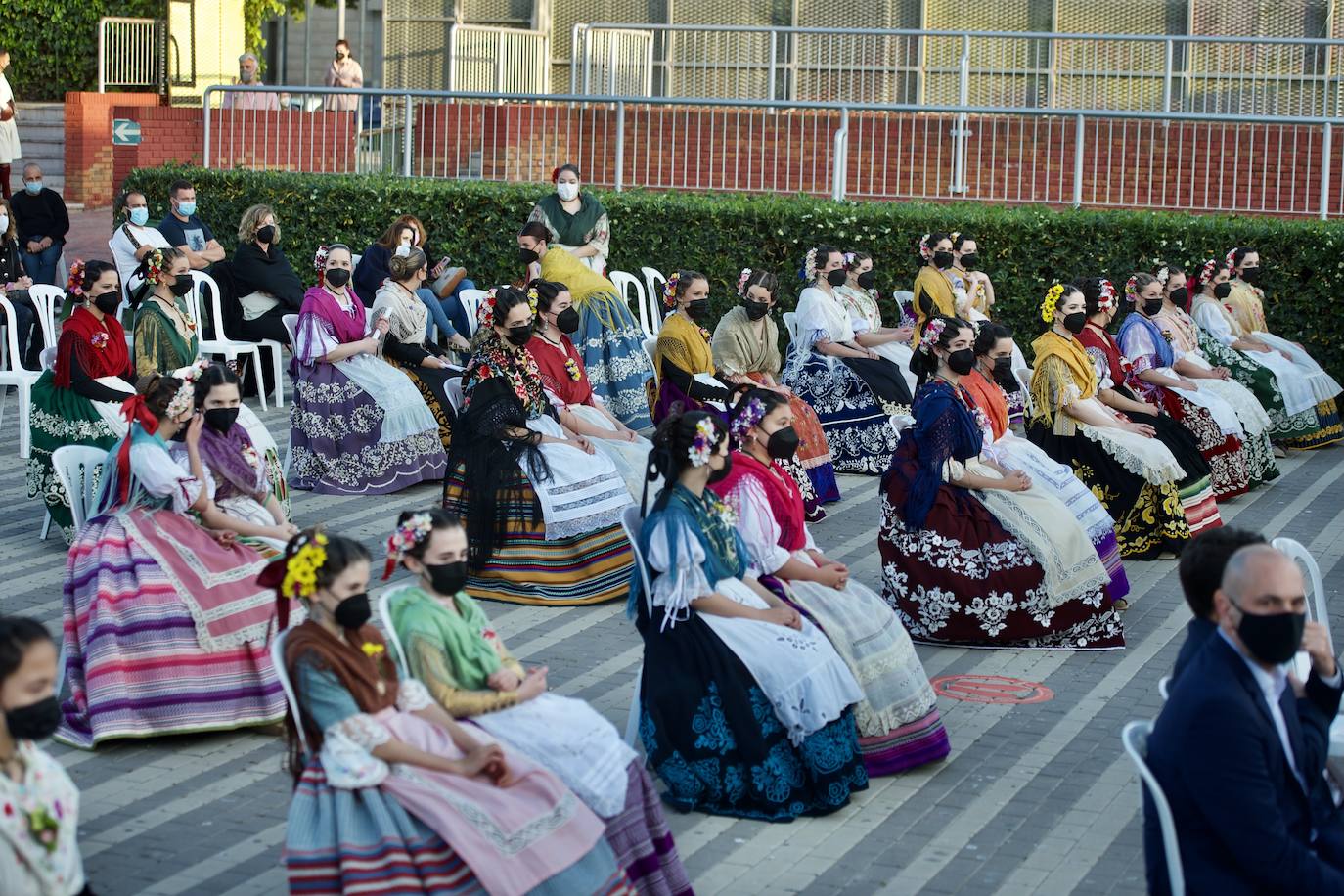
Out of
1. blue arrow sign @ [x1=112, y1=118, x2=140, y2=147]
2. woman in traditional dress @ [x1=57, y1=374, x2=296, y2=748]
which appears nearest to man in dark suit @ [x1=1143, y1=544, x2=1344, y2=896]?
woman in traditional dress @ [x1=57, y1=374, x2=296, y2=748]

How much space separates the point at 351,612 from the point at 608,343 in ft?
22.5

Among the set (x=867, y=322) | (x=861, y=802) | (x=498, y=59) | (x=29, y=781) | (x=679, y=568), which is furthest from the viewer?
(x=498, y=59)

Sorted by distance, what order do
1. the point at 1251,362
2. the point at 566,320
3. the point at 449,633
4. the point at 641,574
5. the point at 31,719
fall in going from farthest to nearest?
the point at 1251,362 < the point at 566,320 < the point at 641,574 < the point at 449,633 < the point at 31,719

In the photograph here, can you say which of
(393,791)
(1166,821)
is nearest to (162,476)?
(393,791)

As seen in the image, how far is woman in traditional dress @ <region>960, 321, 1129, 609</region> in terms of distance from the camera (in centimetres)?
898

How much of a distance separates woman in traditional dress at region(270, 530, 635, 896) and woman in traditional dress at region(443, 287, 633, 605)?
13.1ft

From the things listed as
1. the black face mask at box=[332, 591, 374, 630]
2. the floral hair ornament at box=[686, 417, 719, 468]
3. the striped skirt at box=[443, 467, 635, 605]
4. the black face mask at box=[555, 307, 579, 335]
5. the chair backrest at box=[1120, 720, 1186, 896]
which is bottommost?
the striped skirt at box=[443, 467, 635, 605]

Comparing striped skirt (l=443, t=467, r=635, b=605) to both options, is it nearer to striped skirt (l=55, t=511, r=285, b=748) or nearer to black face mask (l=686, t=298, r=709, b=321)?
black face mask (l=686, t=298, r=709, b=321)

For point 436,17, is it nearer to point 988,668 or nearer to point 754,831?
point 988,668

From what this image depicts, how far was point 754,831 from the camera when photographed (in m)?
6.38

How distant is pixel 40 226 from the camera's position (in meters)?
16.9

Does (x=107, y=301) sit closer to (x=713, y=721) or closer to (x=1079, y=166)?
(x=713, y=721)

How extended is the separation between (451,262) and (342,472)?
567 cm

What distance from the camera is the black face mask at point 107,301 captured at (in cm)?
1016
